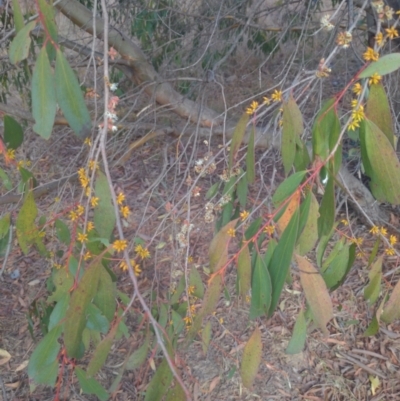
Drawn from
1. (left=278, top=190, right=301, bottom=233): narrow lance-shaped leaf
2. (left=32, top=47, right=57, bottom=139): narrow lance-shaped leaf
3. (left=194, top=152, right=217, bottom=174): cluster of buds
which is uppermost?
(left=32, top=47, right=57, bottom=139): narrow lance-shaped leaf

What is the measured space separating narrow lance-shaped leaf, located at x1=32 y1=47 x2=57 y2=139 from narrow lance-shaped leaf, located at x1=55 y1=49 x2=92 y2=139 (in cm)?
1

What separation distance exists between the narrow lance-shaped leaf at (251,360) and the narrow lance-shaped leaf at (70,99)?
0.51 m

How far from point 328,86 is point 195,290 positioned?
194 centimetres

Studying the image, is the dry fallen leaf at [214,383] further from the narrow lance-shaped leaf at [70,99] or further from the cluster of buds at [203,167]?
the narrow lance-shaped leaf at [70,99]

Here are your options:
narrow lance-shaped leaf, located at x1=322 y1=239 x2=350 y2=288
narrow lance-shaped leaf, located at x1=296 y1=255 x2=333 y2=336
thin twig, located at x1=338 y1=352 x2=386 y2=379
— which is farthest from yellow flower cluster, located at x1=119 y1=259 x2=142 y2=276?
thin twig, located at x1=338 y1=352 x2=386 y2=379

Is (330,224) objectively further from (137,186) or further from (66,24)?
(66,24)

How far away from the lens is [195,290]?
128 cm

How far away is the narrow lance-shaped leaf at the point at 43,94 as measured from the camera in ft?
2.47

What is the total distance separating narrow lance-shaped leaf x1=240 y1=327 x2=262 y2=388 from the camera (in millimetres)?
942

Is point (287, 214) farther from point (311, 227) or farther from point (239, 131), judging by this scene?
point (239, 131)

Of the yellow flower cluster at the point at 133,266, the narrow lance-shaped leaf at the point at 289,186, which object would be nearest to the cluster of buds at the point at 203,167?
the yellow flower cluster at the point at 133,266

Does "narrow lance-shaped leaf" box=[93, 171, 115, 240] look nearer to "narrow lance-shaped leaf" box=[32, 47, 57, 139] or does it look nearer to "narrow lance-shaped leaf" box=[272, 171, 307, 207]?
"narrow lance-shaped leaf" box=[32, 47, 57, 139]

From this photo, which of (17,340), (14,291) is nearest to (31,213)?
(17,340)

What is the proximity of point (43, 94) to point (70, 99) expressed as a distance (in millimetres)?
42
